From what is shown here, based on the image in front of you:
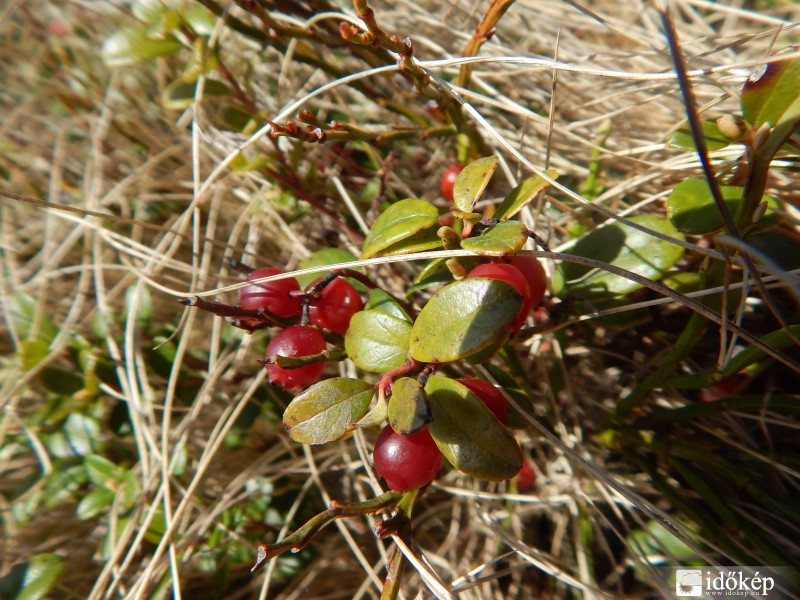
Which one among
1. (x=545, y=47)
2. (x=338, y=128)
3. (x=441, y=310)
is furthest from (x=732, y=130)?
(x=545, y=47)

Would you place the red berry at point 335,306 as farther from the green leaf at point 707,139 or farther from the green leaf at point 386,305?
the green leaf at point 707,139

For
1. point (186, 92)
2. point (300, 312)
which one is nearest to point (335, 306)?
point (300, 312)

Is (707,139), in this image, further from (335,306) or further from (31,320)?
(31,320)

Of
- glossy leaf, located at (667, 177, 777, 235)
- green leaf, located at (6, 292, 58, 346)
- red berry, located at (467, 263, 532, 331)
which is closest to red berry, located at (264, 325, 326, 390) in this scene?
red berry, located at (467, 263, 532, 331)

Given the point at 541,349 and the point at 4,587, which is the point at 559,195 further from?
the point at 4,587

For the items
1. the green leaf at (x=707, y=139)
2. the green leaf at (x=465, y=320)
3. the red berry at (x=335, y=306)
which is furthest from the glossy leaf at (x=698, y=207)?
the red berry at (x=335, y=306)

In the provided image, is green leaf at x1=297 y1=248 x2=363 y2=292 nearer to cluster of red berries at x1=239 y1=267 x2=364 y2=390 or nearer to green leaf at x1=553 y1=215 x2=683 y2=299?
cluster of red berries at x1=239 y1=267 x2=364 y2=390
